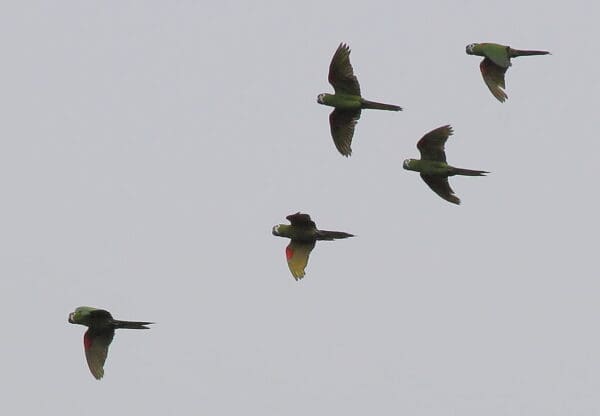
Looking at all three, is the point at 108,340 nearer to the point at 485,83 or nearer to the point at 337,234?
the point at 337,234

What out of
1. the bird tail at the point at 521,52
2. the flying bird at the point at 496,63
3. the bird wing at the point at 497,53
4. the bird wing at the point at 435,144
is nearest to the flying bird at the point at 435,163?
the bird wing at the point at 435,144

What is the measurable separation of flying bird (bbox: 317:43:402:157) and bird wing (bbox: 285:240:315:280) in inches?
107

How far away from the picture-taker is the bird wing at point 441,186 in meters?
34.8

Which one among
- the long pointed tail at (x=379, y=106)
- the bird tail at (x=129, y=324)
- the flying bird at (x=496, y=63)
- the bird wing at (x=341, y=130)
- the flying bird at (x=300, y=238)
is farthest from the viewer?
the bird wing at (x=341, y=130)

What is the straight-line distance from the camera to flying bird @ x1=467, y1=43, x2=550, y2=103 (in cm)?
A: 3466

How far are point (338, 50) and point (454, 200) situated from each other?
439 cm

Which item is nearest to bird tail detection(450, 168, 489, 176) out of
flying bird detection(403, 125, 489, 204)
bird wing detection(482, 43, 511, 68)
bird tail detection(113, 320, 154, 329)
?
flying bird detection(403, 125, 489, 204)

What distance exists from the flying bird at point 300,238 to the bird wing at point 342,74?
331 cm

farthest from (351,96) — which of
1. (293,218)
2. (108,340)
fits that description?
(108,340)

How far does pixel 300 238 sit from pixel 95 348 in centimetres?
519

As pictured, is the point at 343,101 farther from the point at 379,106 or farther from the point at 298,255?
the point at 298,255

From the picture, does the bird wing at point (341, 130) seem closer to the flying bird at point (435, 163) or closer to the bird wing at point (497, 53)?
the flying bird at point (435, 163)

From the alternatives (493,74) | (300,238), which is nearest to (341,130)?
(300,238)

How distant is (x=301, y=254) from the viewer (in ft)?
111
